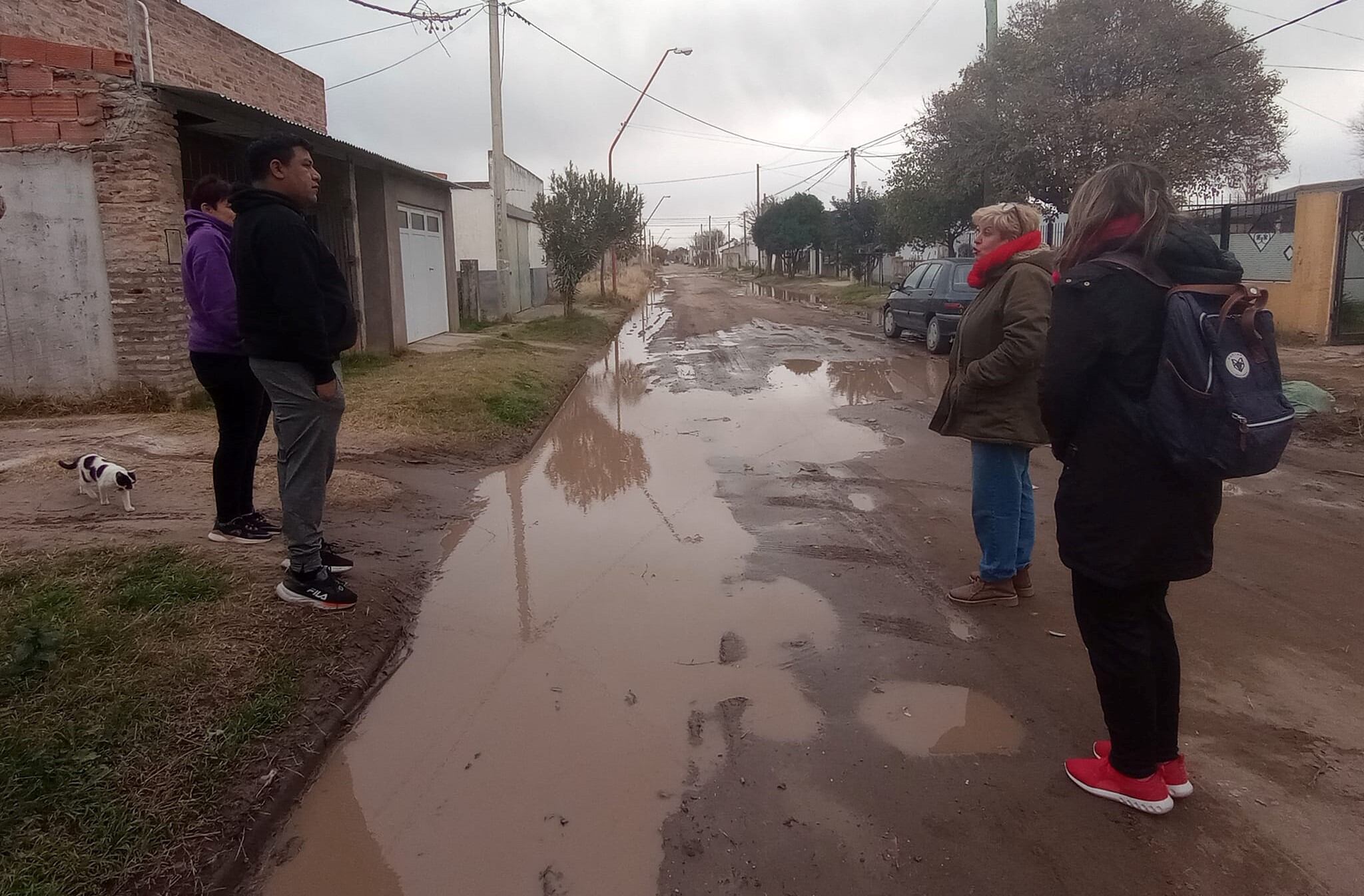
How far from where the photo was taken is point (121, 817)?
99.6 inches

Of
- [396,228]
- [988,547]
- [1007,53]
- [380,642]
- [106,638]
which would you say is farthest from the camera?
[1007,53]

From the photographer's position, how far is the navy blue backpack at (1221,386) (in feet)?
7.75

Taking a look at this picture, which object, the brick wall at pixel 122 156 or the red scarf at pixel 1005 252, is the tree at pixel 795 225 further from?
the red scarf at pixel 1005 252

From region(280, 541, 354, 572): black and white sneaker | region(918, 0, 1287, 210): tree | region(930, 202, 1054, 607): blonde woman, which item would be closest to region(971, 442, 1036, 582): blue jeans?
region(930, 202, 1054, 607): blonde woman

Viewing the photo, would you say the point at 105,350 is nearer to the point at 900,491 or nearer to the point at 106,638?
the point at 106,638

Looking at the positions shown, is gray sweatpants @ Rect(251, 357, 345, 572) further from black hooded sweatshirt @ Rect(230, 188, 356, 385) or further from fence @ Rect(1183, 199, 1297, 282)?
fence @ Rect(1183, 199, 1297, 282)

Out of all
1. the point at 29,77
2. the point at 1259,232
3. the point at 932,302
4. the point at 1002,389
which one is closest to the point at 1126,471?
the point at 1002,389

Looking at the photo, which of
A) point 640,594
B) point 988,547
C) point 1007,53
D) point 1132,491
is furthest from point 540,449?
point 1007,53

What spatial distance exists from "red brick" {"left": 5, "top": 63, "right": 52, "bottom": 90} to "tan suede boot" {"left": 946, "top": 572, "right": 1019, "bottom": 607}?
8963mm

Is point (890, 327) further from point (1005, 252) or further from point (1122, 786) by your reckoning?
point (1122, 786)

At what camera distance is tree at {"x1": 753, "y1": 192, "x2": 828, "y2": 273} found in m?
46.9

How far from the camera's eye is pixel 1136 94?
16.9 meters

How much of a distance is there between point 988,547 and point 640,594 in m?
1.70

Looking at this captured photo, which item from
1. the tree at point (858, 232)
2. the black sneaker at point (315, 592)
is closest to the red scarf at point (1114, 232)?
the black sneaker at point (315, 592)
